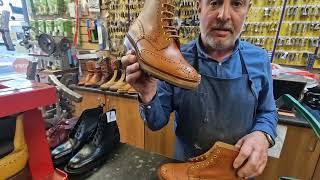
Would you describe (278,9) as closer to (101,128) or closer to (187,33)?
(187,33)

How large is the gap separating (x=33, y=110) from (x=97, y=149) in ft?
0.97

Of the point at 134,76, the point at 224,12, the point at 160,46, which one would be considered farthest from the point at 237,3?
the point at 134,76

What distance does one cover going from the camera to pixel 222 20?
786mm

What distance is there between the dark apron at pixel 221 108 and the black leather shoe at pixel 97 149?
0.33 meters

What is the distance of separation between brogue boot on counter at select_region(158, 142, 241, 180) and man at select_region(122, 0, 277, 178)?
17cm

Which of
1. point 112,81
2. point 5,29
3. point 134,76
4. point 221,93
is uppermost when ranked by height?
point 5,29

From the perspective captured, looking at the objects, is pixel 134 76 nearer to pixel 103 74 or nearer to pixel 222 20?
pixel 222 20

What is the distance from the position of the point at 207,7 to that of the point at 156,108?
433 millimetres

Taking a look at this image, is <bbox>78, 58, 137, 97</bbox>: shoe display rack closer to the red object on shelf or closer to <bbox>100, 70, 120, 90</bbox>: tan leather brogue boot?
<bbox>100, 70, 120, 90</bbox>: tan leather brogue boot

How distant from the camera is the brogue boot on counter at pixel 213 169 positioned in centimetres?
65

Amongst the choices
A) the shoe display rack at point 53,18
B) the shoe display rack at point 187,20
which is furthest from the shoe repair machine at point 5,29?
the shoe display rack at point 187,20

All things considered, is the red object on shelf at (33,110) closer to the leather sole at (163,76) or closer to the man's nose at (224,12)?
the leather sole at (163,76)

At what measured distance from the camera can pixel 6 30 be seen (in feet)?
7.67

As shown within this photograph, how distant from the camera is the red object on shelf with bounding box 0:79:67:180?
0.50 m
